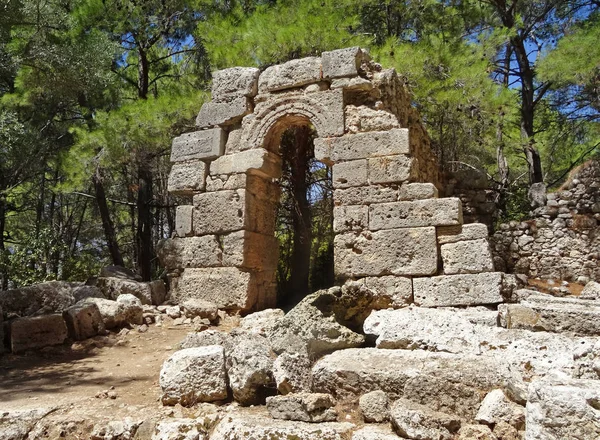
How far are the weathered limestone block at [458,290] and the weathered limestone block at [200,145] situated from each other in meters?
3.56

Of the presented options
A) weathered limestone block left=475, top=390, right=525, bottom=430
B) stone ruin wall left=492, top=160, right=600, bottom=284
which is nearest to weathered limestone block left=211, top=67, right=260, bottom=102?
stone ruin wall left=492, top=160, right=600, bottom=284

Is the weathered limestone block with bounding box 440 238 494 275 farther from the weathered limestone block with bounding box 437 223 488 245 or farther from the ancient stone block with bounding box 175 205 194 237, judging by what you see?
the ancient stone block with bounding box 175 205 194 237

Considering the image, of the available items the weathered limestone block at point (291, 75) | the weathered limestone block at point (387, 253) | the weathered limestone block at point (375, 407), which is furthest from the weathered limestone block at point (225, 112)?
the weathered limestone block at point (375, 407)

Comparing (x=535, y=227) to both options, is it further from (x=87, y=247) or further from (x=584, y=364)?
(x=87, y=247)

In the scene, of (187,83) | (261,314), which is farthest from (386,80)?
(187,83)

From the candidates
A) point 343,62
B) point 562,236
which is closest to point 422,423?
point 343,62

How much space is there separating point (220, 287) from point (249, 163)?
1817 millimetres

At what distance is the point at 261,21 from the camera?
1044 cm

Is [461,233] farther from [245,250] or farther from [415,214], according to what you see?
[245,250]

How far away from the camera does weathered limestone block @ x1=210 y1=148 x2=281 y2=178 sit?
305 inches

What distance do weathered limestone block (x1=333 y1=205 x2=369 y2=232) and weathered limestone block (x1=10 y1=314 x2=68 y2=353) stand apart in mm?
3548

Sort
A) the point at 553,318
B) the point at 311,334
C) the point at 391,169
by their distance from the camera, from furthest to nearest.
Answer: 1. the point at 391,169
2. the point at 311,334
3. the point at 553,318

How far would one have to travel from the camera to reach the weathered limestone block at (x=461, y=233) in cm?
636

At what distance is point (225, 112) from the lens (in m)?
8.18
